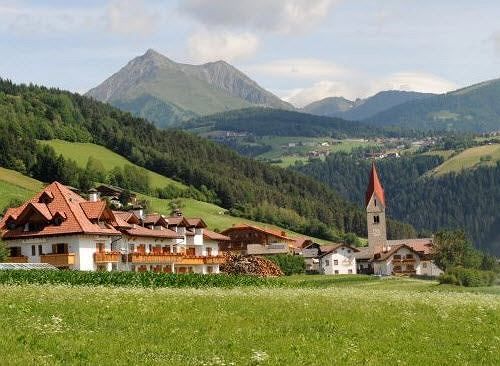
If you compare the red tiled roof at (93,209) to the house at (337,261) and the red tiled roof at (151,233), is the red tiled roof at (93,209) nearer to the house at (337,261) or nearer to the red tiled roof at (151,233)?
the red tiled roof at (151,233)

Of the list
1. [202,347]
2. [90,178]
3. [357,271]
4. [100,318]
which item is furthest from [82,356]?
→ [90,178]

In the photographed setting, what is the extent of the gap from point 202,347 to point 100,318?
196 inches

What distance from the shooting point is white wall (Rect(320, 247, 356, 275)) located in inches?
6604

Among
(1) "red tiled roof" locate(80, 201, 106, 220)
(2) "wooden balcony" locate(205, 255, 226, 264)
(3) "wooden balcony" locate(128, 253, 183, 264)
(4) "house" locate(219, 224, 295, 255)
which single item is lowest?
(2) "wooden balcony" locate(205, 255, 226, 264)

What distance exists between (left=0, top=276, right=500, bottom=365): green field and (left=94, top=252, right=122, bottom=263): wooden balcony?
5011 centimetres

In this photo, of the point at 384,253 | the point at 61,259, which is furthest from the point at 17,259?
the point at 384,253

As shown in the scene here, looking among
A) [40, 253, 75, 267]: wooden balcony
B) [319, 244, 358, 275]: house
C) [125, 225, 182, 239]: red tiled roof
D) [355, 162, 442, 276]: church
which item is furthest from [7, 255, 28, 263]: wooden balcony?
[355, 162, 442, 276]: church

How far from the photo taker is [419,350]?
2427cm

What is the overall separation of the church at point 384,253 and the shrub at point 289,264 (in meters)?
32.7

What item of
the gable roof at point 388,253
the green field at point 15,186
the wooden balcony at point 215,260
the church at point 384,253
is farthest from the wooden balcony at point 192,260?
the gable roof at point 388,253

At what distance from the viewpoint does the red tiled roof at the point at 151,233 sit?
97088mm

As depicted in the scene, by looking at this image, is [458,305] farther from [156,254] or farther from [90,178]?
[90,178]

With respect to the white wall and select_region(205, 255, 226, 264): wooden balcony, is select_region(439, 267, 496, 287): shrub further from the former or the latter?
the white wall

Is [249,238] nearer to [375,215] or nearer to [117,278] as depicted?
[375,215]
